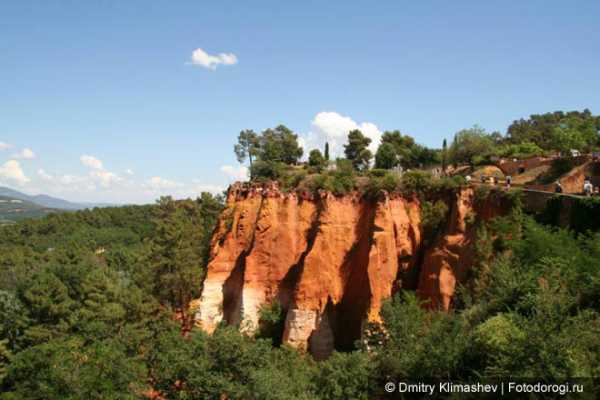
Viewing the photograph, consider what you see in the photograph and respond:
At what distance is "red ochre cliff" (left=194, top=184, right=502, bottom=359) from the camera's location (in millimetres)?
22453

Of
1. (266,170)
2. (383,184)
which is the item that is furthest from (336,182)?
(266,170)

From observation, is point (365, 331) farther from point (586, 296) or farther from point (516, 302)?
point (586, 296)

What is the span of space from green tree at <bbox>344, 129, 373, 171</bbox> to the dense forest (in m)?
12.7

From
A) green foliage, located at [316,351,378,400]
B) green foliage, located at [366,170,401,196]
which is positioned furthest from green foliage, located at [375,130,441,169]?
green foliage, located at [316,351,378,400]

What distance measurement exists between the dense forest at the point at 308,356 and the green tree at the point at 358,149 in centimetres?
1267

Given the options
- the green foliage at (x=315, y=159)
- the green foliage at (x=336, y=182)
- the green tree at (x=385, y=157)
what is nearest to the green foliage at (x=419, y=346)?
the green foliage at (x=336, y=182)

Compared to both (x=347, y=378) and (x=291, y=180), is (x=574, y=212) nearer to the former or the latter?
(x=347, y=378)

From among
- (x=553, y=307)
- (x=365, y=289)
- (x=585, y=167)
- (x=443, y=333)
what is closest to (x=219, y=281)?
(x=365, y=289)

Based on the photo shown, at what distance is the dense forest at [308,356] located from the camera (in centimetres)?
1216

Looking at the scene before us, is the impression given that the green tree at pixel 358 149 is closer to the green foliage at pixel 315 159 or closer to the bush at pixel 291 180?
the green foliage at pixel 315 159

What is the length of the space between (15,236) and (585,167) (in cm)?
10167

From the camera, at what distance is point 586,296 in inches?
546

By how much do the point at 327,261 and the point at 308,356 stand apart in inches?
204

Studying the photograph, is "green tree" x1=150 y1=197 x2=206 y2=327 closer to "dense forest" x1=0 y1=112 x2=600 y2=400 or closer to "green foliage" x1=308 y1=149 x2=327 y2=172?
"dense forest" x1=0 y1=112 x2=600 y2=400
